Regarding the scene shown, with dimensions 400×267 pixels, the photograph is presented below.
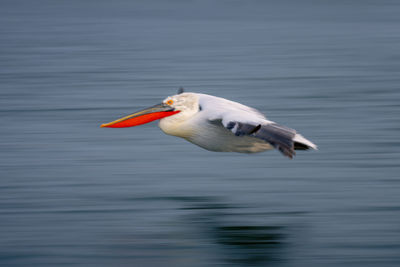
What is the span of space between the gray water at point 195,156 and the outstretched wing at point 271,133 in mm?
989

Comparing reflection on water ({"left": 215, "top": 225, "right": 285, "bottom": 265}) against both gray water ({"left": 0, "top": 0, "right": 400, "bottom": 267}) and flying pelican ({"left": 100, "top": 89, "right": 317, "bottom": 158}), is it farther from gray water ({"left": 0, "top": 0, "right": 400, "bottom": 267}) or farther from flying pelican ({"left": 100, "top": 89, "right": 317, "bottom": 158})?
flying pelican ({"left": 100, "top": 89, "right": 317, "bottom": 158})

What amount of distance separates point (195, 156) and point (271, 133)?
2946mm

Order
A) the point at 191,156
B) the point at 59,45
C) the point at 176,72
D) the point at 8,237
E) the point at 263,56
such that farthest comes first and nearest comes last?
the point at 59,45, the point at 263,56, the point at 176,72, the point at 191,156, the point at 8,237

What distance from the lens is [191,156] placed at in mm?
8648

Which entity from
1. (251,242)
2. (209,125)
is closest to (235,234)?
(251,242)

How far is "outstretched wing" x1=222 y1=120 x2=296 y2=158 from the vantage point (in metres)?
5.62

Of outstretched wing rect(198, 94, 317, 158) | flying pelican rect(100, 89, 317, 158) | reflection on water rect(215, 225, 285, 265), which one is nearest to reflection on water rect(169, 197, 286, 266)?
reflection on water rect(215, 225, 285, 265)

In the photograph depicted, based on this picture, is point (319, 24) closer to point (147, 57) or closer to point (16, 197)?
point (147, 57)

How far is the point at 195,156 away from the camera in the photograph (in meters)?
8.65

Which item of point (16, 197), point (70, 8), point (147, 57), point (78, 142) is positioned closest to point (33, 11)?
point (70, 8)

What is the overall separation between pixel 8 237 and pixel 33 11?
1408cm

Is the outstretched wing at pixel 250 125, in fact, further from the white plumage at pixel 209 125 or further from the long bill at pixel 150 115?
the long bill at pixel 150 115

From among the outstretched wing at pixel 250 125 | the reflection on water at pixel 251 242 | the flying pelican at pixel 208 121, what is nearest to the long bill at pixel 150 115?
the flying pelican at pixel 208 121

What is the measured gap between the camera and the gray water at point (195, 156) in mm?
6422
